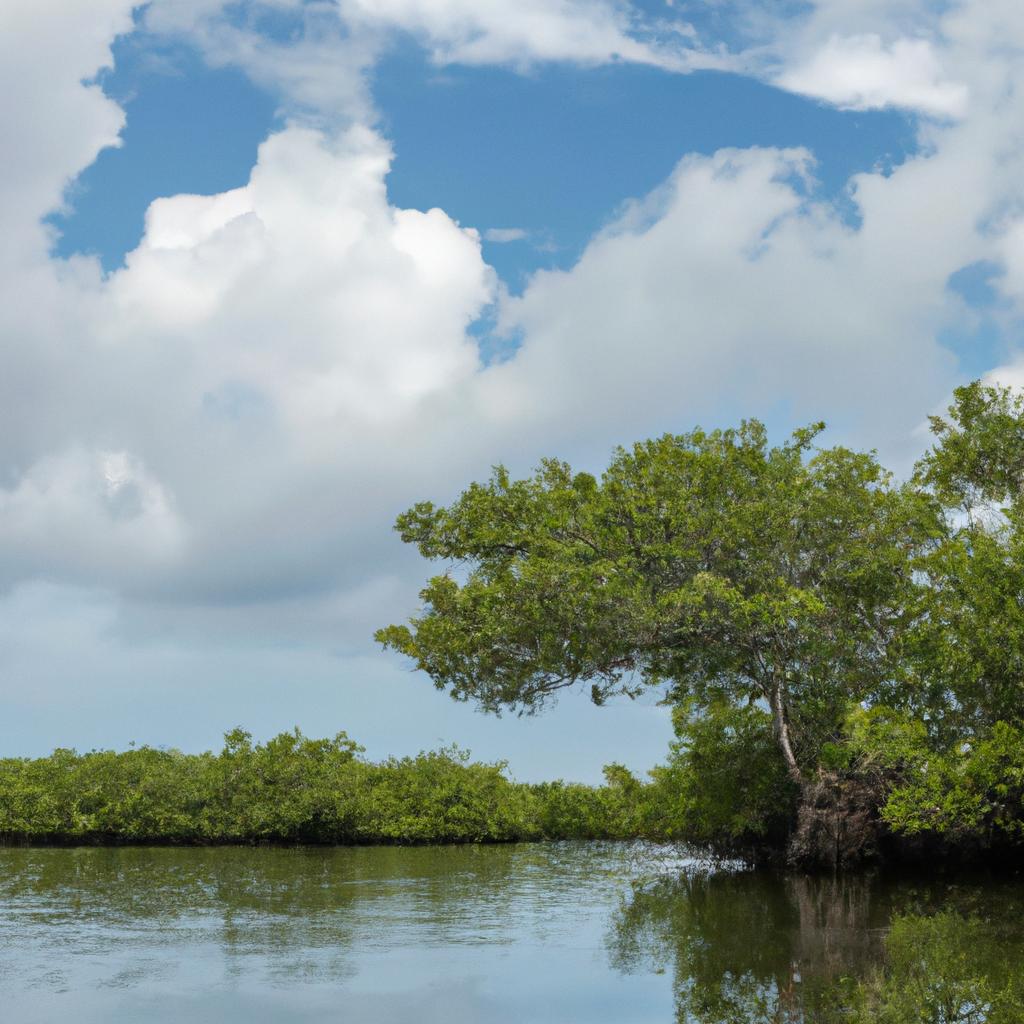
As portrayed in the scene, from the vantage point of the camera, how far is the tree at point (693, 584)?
20.3m

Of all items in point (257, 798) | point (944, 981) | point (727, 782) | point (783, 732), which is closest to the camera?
point (944, 981)

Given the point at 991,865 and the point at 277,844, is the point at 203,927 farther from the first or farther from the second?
the point at 277,844

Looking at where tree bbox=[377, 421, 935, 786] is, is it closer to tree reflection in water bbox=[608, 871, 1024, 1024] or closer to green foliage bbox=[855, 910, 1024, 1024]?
tree reflection in water bbox=[608, 871, 1024, 1024]

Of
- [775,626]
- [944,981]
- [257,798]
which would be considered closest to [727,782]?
[775,626]

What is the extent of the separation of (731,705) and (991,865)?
6.79 m

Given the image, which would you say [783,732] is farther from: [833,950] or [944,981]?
[944,981]

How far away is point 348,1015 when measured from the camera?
1016 centimetres

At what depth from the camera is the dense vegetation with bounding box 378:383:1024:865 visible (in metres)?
19.8

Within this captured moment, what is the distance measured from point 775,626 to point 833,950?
8078mm

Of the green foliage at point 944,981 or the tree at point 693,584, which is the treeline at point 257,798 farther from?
the green foliage at point 944,981

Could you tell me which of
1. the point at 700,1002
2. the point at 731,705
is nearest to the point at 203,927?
the point at 700,1002

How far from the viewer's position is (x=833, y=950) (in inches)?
516

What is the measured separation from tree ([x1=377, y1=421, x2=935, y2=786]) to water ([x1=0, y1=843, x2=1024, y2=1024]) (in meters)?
4.19

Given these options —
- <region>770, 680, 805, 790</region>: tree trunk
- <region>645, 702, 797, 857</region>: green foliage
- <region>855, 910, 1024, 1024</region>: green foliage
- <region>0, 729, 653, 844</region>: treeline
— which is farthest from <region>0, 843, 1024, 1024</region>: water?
<region>0, 729, 653, 844</region>: treeline
